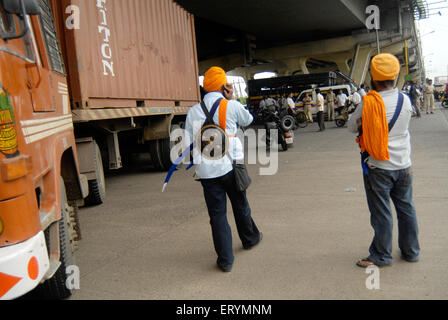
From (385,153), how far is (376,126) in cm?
22

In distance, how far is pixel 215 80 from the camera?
378 cm

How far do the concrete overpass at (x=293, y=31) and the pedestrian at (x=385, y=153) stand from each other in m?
18.6

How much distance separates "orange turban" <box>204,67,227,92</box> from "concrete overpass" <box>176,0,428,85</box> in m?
18.0

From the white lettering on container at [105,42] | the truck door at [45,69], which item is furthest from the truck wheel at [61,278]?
the white lettering on container at [105,42]

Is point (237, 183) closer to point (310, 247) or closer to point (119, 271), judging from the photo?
point (310, 247)

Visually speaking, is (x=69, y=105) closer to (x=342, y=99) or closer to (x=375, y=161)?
(x=375, y=161)

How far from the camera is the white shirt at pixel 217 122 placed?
368cm

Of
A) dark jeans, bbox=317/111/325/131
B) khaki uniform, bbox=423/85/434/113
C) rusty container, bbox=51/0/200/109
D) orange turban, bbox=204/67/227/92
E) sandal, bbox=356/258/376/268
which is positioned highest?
rusty container, bbox=51/0/200/109

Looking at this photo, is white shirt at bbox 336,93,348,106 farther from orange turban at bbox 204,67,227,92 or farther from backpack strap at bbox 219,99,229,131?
backpack strap at bbox 219,99,229,131

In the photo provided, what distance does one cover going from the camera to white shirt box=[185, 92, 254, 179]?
3.68 meters

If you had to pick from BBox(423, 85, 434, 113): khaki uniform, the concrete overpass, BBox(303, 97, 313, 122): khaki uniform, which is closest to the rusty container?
the concrete overpass

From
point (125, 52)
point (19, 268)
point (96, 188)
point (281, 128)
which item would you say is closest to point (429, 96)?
point (281, 128)
